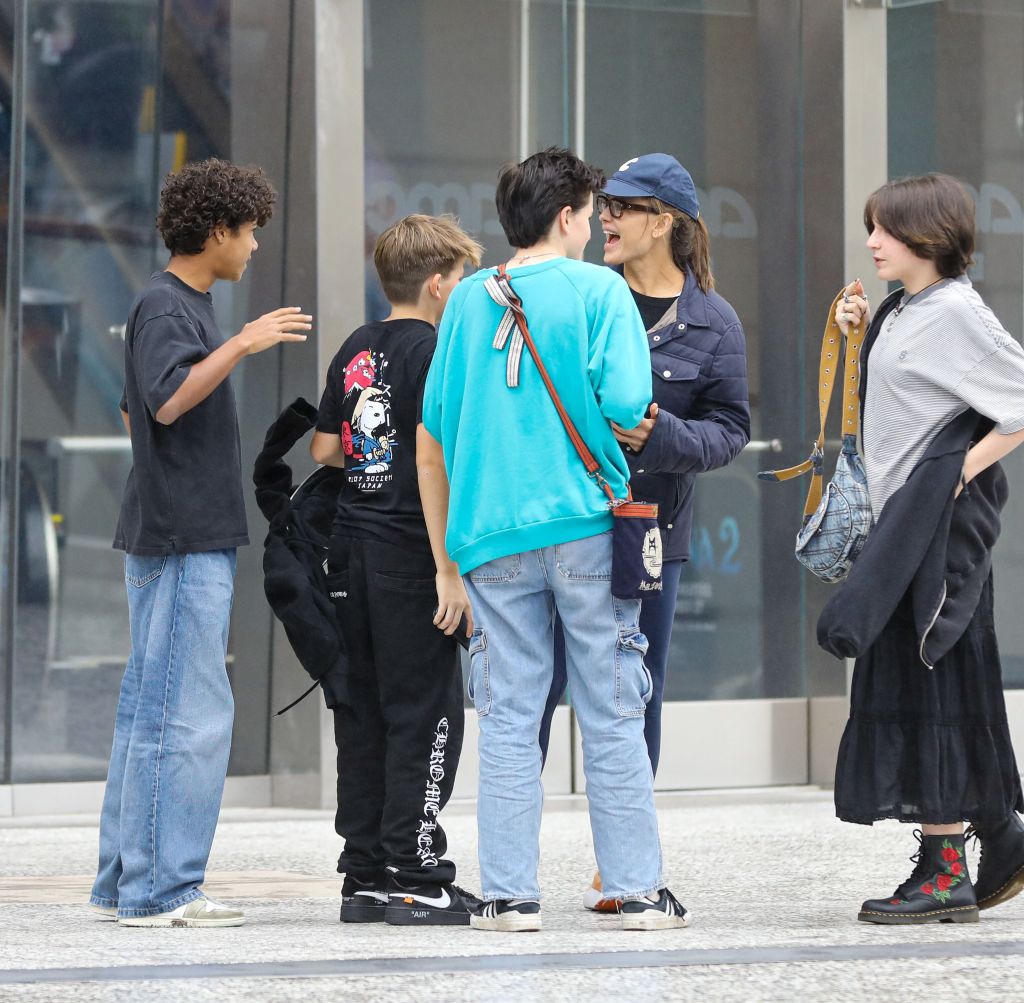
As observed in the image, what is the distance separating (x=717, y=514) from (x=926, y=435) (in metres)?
3.28

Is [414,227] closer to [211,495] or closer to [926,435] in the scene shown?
[211,495]

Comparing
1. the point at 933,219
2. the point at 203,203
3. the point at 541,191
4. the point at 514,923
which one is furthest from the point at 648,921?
the point at 203,203

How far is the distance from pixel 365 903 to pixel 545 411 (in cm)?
125

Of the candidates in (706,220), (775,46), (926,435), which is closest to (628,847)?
(926,435)

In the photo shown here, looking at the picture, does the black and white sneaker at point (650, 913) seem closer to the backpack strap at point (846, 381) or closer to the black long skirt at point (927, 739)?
the black long skirt at point (927, 739)

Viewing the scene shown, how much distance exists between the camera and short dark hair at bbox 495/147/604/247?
12.7ft

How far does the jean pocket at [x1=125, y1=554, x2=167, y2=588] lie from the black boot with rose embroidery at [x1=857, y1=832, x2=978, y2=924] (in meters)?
1.82

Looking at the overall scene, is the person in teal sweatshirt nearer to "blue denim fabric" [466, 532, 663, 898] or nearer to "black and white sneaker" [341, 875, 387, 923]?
"blue denim fabric" [466, 532, 663, 898]

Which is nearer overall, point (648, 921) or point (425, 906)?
point (648, 921)

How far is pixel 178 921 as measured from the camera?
4.03 m

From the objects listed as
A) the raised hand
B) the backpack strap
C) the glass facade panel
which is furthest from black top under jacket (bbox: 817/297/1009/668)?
the glass facade panel

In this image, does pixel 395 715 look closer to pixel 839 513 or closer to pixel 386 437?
pixel 386 437

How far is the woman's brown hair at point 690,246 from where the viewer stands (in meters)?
4.29

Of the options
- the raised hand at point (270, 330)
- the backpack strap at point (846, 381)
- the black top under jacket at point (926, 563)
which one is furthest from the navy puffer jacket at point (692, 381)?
the raised hand at point (270, 330)
